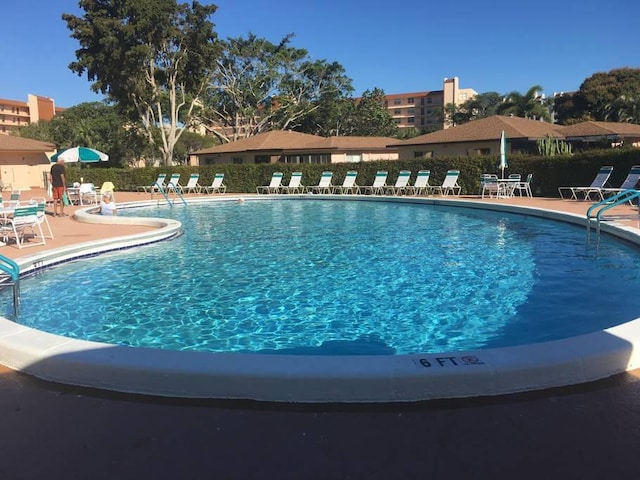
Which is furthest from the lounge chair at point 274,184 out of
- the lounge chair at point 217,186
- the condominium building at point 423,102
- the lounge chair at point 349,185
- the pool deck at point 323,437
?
the condominium building at point 423,102

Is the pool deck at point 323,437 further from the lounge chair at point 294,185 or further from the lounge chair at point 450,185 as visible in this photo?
the lounge chair at point 294,185

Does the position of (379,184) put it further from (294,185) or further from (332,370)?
(332,370)

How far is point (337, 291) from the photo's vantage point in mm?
6926

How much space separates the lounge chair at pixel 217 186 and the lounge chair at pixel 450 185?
10747mm

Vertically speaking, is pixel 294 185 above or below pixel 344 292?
above

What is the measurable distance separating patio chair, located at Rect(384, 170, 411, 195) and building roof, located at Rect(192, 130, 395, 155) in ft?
30.4

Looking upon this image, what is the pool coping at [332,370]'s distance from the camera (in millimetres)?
3053

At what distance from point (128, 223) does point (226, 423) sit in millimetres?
10941

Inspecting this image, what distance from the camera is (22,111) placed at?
347 feet

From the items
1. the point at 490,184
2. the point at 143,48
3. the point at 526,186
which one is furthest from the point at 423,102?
the point at 490,184

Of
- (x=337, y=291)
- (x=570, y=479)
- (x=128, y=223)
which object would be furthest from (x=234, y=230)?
(x=570, y=479)

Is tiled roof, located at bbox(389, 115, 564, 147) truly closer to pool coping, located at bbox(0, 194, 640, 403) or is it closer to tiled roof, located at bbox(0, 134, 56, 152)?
pool coping, located at bbox(0, 194, 640, 403)

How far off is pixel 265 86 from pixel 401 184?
28568mm

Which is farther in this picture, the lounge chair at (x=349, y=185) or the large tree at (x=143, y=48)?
the large tree at (x=143, y=48)
